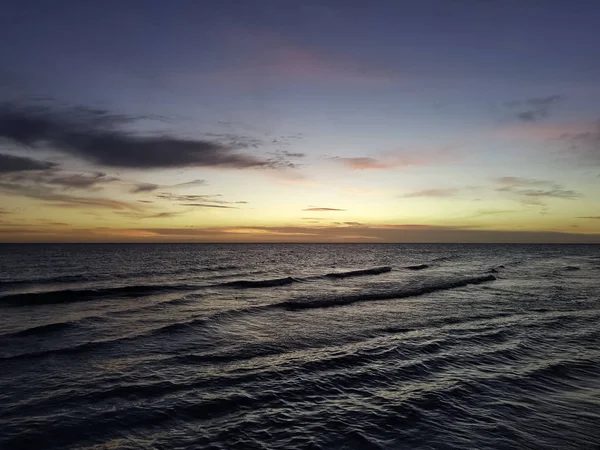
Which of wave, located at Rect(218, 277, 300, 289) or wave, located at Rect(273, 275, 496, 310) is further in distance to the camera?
wave, located at Rect(218, 277, 300, 289)

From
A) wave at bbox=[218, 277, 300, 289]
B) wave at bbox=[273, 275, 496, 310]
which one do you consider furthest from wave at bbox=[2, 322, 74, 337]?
wave at bbox=[218, 277, 300, 289]

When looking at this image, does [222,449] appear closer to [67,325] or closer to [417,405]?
[417,405]

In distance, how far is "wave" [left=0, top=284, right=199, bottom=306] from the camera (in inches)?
1270

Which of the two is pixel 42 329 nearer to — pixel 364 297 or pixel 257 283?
pixel 364 297

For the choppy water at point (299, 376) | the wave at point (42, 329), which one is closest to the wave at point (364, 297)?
the choppy water at point (299, 376)

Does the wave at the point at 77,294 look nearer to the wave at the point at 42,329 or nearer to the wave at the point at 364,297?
the wave at the point at 42,329

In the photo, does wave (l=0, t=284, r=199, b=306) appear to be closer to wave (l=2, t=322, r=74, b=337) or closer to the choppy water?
the choppy water

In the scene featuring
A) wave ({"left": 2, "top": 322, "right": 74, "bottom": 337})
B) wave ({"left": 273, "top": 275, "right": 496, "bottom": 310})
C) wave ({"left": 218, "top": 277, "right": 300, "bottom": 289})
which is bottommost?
wave ({"left": 218, "top": 277, "right": 300, "bottom": 289})

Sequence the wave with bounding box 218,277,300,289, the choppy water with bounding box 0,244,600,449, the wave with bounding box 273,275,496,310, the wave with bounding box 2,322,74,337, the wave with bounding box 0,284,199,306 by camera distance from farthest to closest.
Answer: the wave with bounding box 218,277,300,289 < the wave with bounding box 0,284,199,306 < the wave with bounding box 273,275,496,310 < the wave with bounding box 2,322,74,337 < the choppy water with bounding box 0,244,600,449

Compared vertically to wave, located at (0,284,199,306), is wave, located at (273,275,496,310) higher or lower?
lower

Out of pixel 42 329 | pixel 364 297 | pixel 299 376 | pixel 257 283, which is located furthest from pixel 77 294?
pixel 299 376

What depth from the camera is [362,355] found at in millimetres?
17078

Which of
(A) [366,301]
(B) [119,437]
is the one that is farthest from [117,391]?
(A) [366,301]

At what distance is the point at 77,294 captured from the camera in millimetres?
35375
